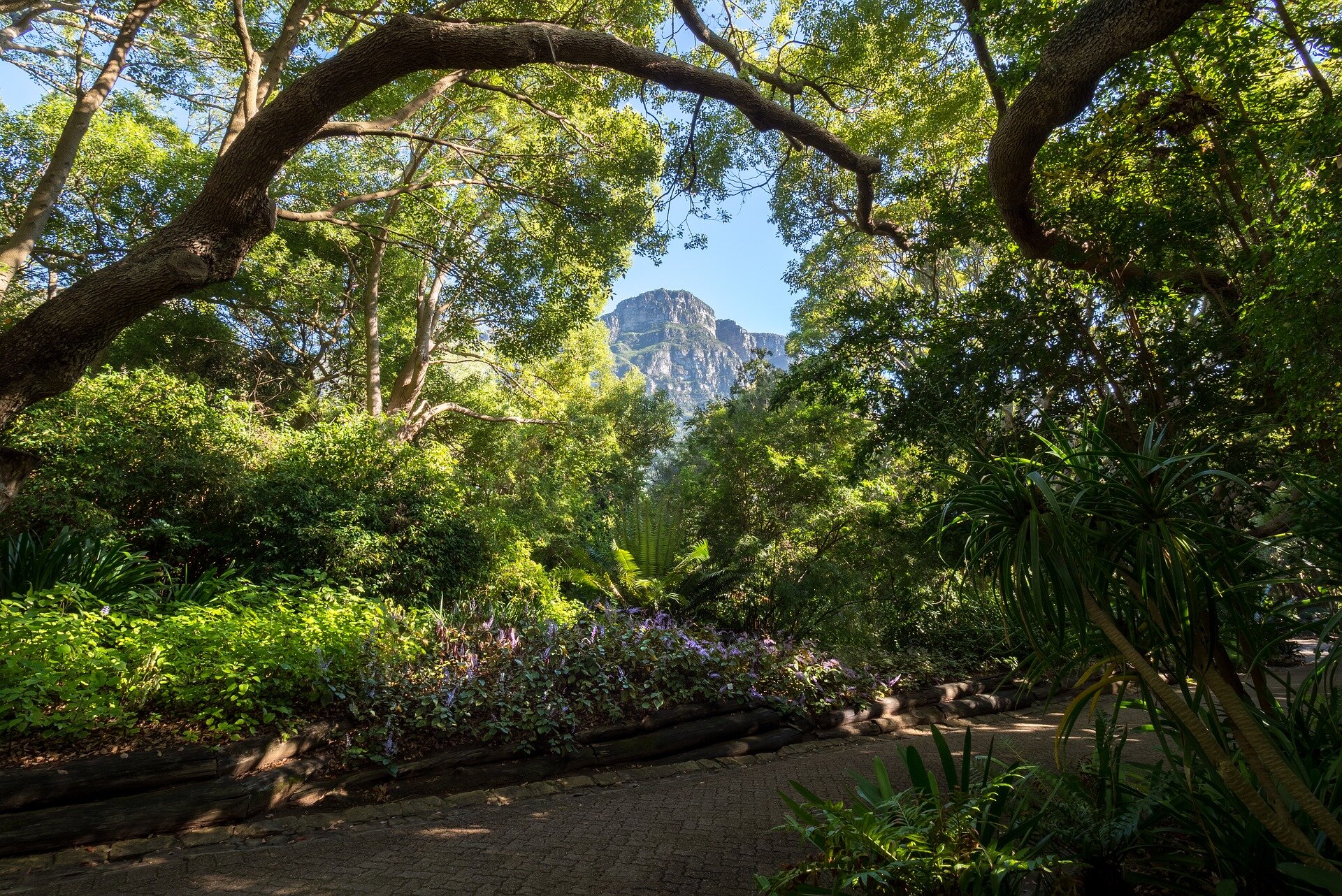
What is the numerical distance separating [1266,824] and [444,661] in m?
4.29

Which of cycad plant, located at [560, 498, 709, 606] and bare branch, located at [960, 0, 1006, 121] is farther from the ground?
bare branch, located at [960, 0, 1006, 121]

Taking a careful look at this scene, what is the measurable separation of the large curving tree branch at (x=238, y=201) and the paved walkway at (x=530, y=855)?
2.52 metres

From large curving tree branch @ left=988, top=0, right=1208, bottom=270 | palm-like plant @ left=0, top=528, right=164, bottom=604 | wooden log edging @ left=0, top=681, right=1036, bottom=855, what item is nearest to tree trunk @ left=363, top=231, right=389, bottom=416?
palm-like plant @ left=0, top=528, right=164, bottom=604

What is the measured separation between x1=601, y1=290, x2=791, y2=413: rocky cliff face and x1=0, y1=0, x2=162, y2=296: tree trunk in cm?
12077

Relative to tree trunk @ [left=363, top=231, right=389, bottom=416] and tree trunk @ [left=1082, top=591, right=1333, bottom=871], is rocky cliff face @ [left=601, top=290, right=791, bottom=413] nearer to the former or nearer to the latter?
tree trunk @ [left=363, top=231, right=389, bottom=416]

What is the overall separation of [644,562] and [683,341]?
483 feet

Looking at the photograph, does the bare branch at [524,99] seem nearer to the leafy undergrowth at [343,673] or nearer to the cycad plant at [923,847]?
the leafy undergrowth at [343,673]

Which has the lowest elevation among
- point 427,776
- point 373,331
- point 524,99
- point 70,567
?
point 427,776

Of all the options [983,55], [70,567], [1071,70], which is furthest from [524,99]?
[70,567]

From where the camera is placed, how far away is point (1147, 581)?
2.21 meters

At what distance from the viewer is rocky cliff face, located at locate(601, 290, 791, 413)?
136 metres

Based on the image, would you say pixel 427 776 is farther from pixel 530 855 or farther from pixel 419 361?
pixel 419 361

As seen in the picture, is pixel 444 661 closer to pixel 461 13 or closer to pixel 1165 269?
pixel 1165 269

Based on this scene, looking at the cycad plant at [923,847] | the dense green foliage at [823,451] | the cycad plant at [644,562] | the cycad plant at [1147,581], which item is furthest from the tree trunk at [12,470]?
the cycad plant at [644,562]
